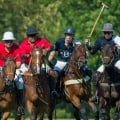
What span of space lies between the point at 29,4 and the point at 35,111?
81.5 ft

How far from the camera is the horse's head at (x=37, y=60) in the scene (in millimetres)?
13141

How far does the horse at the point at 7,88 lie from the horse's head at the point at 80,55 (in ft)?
7.06

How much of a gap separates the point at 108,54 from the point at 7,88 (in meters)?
2.96

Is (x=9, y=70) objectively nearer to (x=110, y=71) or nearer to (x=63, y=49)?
(x=110, y=71)

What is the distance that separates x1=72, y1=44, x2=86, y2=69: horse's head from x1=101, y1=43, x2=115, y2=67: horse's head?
38.9 inches

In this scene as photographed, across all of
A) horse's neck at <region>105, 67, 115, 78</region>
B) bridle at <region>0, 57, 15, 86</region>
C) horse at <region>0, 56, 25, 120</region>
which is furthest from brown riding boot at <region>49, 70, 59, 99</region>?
bridle at <region>0, 57, 15, 86</region>

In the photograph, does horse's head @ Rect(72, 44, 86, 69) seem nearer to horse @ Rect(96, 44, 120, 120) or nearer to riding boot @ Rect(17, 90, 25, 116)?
horse @ Rect(96, 44, 120, 120)

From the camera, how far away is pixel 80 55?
1434 cm

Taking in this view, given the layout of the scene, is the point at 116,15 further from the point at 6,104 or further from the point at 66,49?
the point at 6,104

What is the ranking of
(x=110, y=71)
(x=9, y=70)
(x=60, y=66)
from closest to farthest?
1. (x=9, y=70)
2. (x=110, y=71)
3. (x=60, y=66)

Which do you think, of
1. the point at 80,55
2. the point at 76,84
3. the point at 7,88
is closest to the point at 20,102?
the point at 7,88

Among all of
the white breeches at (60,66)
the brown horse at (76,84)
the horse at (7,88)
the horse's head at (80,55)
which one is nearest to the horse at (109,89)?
the brown horse at (76,84)

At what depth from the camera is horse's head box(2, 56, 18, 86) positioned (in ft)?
41.5

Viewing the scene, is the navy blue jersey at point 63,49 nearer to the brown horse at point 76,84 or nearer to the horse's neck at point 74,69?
the brown horse at point 76,84
